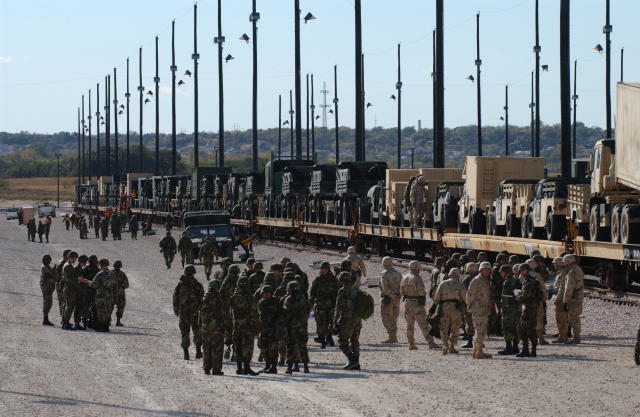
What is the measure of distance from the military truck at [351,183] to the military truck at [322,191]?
166cm

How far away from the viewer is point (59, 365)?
69.5 feet

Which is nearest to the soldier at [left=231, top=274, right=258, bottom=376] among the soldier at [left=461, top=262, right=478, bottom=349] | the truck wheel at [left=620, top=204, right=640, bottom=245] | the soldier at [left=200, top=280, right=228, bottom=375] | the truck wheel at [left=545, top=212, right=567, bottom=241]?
the soldier at [left=200, top=280, right=228, bottom=375]

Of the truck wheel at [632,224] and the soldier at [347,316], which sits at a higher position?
the truck wheel at [632,224]

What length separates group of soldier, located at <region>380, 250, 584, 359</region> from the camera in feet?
66.7

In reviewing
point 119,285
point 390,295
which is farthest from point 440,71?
point 390,295

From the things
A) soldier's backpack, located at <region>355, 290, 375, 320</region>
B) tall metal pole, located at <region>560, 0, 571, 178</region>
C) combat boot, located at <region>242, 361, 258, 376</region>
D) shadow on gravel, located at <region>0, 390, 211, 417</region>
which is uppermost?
tall metal pole, located at <region>560, 0, 571, 178</region>

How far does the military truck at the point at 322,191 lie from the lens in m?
55.4

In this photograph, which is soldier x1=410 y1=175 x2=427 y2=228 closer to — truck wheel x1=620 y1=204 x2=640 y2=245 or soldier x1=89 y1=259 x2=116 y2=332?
truck wheel x1=620 y1=204 x2=640 y2=245

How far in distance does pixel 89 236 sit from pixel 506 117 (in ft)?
122

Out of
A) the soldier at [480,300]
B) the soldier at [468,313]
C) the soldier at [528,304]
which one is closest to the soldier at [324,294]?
the soldier at [468,313]

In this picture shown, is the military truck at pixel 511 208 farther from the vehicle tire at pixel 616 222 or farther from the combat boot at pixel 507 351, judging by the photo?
the combat boot at pixel 507 351

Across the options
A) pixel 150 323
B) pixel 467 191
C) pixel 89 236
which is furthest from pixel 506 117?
pixel 150 323

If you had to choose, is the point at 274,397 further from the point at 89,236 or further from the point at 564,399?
the point at 89,236

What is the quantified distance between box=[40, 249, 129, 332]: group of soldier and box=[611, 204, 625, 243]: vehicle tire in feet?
33.8
